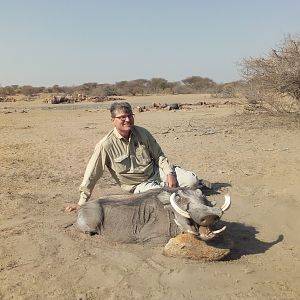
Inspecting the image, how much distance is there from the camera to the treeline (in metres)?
43.6

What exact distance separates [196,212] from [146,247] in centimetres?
86

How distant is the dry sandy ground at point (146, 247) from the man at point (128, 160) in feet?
2.41

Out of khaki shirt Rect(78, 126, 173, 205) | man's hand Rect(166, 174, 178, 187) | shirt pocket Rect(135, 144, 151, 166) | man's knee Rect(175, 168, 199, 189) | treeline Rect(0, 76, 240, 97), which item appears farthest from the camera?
treeline Rect(0, 76, 240, 97)

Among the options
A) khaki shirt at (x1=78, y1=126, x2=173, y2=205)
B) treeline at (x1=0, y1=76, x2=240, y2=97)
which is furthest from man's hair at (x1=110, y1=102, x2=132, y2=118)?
treeline at (x1=0, y1=76, x2=240, y2=97)

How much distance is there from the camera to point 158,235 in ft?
16.6

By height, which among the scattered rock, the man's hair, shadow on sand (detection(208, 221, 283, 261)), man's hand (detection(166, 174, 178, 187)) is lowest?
shadow on sand (detection(208, 221, 283, 261))

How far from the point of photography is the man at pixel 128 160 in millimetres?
5758

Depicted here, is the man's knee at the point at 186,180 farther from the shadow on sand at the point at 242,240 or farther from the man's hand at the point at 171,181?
the shadow on sand at the point at 242,240

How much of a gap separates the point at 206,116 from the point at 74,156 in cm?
889

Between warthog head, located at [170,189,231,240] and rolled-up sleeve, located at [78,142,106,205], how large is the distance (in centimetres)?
134

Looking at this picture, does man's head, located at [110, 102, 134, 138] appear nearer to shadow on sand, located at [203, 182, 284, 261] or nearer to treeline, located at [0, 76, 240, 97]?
shadow on sand, located at [203, 182, 284, 261]

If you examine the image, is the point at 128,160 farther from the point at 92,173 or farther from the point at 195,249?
the point at 195,249

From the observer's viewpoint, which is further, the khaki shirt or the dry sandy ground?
the khaki shirt

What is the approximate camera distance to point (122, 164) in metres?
6.01
